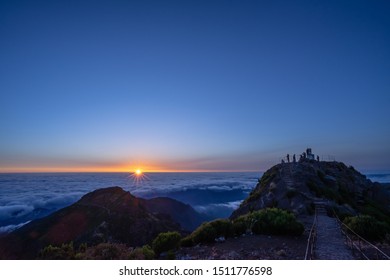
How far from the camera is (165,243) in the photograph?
8.97 meters

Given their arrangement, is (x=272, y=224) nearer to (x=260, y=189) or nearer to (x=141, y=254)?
(x=141, y=254)

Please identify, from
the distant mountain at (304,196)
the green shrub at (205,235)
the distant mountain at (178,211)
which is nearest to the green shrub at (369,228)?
the distant mountain at (304,196)

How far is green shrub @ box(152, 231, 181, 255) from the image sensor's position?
8852mm

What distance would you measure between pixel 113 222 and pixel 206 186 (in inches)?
5785

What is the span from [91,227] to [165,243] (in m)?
29.6

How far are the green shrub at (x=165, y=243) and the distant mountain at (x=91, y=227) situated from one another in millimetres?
21545

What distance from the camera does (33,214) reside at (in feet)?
234

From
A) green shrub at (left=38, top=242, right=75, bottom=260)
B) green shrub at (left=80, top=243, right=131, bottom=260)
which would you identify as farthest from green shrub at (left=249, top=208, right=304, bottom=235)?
green shrub at (left=38, top=242, right=75, bottom=260)

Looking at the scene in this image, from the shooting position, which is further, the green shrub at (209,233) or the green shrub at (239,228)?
the green shrub at (239,228)

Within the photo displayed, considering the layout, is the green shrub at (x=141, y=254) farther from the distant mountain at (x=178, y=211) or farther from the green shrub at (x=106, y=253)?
the distant mountain at (x=178, y=211)

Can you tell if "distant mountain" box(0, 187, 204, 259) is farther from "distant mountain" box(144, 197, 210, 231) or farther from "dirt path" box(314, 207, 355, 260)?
"distant mountain" box(144, 197, 210, 231)

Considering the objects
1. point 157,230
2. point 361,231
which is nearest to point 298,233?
point 361,231

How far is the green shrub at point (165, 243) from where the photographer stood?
885cm
